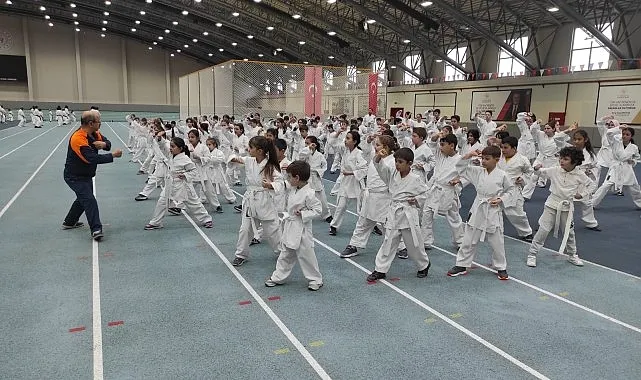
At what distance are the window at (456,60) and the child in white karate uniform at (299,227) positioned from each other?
26644 millimetres

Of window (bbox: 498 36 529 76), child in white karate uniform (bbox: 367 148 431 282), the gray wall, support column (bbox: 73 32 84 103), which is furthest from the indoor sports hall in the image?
the gray wall

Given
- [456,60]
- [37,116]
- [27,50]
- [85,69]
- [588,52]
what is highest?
[27,50]

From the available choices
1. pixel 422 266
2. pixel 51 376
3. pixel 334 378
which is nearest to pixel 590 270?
pixel 422 266

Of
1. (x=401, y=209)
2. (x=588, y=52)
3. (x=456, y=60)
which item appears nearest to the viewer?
(x=401, y=209)

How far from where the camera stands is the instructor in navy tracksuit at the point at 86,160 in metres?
6.11

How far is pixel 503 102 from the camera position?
26.3 metres

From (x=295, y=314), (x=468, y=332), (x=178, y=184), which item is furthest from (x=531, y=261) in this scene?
(x=178, y=184)

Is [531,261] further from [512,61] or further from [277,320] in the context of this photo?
[512,61]

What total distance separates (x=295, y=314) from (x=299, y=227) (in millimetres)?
874

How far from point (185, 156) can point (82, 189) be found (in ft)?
4.79

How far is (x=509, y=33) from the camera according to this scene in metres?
26.1

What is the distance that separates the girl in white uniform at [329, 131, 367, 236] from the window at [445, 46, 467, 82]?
24.3m

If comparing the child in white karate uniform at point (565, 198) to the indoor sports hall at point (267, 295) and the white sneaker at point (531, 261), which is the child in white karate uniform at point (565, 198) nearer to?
the white sneaker at point (531, 261)

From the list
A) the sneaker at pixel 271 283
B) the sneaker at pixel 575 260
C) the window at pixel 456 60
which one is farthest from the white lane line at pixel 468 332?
the window at pixel 456 60
